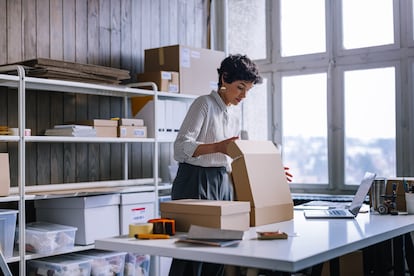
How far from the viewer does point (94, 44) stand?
3.90 m

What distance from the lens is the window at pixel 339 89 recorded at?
4.12 m

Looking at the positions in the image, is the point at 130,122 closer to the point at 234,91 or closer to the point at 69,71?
the point at 69,71

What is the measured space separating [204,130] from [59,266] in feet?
3.66

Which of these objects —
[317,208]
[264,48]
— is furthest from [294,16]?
[317,208]

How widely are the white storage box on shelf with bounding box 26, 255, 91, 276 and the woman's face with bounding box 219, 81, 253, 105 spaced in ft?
4.05

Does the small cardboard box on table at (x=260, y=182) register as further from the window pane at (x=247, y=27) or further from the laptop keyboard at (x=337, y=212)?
the window pane at (x=247, y=27)

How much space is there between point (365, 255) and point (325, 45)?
1.93 m

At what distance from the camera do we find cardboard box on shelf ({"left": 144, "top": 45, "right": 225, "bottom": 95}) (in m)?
4.06

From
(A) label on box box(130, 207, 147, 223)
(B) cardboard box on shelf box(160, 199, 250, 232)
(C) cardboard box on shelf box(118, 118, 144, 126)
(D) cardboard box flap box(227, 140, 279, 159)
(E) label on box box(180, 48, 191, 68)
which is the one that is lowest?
(A) label on box box(130, 207, 147, 223)

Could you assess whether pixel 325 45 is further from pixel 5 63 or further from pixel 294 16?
pixel 5 63

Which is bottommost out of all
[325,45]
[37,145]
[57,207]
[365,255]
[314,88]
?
[365,255]

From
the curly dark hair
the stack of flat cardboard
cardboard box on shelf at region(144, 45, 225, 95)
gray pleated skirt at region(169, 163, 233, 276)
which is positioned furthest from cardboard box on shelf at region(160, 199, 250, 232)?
cardboard box on shelf at region(144, 45, 225, 95)

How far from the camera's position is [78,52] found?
149 inches

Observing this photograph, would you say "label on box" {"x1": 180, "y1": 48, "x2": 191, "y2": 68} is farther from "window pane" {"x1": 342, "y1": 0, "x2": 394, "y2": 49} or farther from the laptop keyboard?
the laptop keyboard
